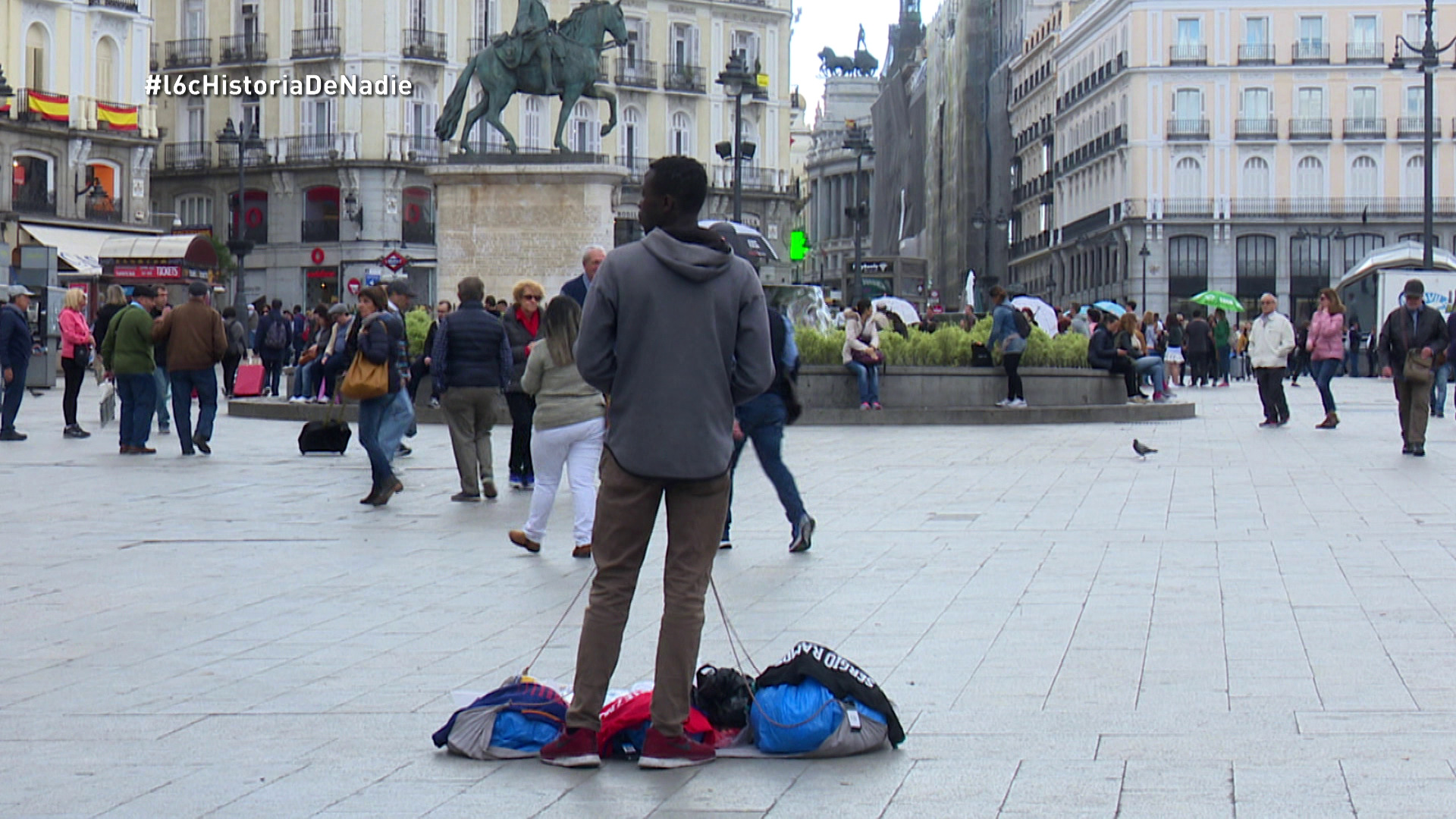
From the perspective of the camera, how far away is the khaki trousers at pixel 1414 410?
727 inches

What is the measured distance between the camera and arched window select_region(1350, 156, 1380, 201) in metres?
80.2

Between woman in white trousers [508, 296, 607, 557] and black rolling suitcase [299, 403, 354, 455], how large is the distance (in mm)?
7166

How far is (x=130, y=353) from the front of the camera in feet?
63.3

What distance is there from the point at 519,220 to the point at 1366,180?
58140 mm

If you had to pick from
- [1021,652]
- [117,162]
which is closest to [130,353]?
[1021,652]

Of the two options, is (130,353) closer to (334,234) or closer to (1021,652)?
(1021,652)

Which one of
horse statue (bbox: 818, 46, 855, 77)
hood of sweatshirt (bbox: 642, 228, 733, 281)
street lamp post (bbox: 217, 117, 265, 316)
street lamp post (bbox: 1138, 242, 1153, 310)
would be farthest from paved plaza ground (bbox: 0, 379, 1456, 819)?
horse statue (bbox: 818, 46, 855, 77)

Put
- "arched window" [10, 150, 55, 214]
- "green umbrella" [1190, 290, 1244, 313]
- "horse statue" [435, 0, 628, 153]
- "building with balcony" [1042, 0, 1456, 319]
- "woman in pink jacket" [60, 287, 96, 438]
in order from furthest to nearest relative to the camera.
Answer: "building with balcony" [1042, 0, 1456, 319] < "arched window" [10, 150, 55, 214] < "green umbrella" [1190, 290, 1244, 313] < "horse statue" [435, 0, 628, 153] < "woman in pink jacket" [60, 287, 96, 438]

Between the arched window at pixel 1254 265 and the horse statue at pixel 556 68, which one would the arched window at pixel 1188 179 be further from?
the horse statue at pixel 556 68

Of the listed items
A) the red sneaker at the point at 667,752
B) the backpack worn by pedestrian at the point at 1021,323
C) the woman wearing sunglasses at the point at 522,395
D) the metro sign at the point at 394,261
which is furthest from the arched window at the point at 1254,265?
the red sneaker at the point at 667,752

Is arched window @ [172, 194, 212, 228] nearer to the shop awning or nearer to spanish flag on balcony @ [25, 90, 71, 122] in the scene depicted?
the shop awning

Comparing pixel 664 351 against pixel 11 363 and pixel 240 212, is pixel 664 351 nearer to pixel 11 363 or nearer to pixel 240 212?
pixel 11 363

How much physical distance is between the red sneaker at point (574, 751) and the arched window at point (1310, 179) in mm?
78599

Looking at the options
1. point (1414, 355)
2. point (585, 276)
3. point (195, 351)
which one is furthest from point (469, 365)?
point (1414, 355)
